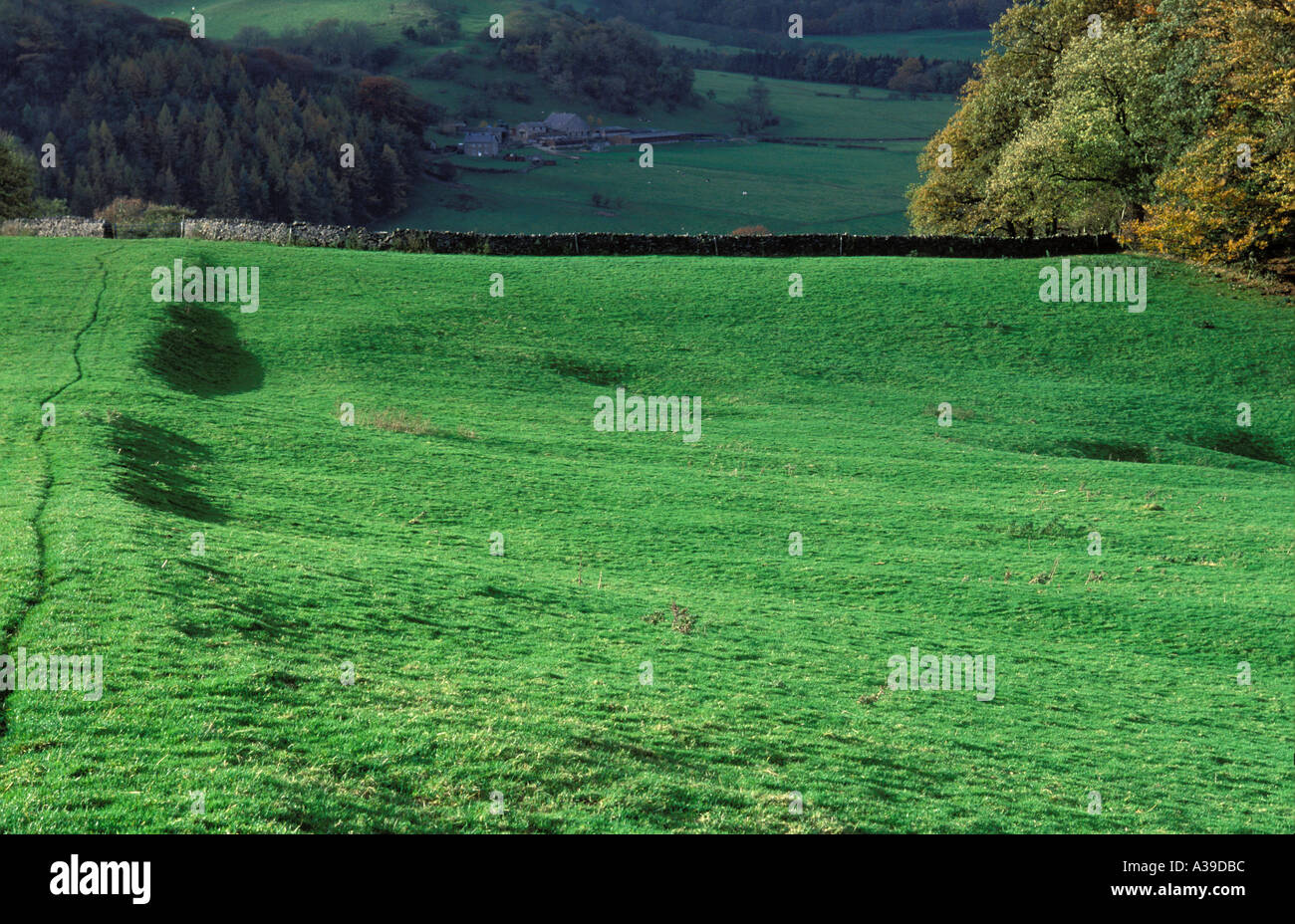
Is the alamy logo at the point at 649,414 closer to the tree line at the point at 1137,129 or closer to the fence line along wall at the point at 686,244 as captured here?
the fence line along wall at the point at 686,244

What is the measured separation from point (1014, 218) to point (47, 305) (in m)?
55.8

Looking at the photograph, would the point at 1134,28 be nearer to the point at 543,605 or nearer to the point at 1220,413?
the point at 1220,413

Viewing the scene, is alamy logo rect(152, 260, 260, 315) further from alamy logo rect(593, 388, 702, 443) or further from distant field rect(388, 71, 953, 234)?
distant field rect(388, 71, 953, 234)

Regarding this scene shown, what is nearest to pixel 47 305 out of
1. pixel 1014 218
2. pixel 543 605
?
pixel 543 605

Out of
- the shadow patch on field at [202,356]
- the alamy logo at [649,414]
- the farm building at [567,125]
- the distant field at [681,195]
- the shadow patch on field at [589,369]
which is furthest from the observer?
the farm building at [567,125]

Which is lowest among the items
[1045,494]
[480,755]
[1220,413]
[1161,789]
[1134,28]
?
[1161,789]

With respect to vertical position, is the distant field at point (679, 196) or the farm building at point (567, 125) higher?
the farm building at point (567, 125)

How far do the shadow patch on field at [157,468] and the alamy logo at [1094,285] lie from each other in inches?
1616

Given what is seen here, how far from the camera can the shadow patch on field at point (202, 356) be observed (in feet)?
111

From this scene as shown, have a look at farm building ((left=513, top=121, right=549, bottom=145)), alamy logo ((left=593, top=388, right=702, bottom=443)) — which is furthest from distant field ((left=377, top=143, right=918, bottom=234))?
alamy logo ((left=593, top=388, right=702, bottom=443))

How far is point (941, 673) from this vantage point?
1722cm

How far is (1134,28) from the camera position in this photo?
5522 cm
